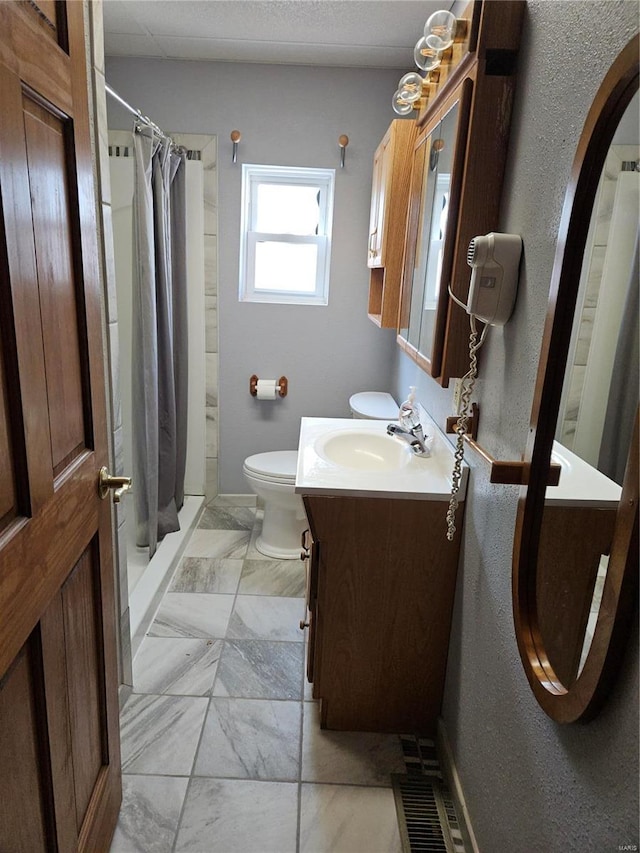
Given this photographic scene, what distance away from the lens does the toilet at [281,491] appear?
8.98 ft

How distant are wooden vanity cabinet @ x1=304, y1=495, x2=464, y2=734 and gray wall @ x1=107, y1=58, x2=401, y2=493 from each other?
5.71 feet

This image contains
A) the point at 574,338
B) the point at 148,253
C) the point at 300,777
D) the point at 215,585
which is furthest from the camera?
the point at 215,585

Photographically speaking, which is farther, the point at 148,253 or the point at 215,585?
the point at 215,585

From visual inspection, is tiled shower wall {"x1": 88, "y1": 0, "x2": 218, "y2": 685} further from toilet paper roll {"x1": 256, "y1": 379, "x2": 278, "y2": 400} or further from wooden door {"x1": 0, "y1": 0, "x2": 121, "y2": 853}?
toilet paper roll {"x1": 256, "y1": 379, "x2": 278, "y2": 400}

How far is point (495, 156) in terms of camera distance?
4.33 ft

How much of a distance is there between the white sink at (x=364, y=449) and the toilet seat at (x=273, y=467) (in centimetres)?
61

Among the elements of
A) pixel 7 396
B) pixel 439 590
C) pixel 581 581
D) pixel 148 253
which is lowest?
pixel 439 590

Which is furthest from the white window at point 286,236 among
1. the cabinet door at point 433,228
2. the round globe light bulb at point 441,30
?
the round globe light bulb at point 441,30

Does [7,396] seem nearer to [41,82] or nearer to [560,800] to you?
[41,82]

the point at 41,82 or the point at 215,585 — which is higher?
the point at 41,82

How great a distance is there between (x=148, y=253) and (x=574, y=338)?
196 centimetres

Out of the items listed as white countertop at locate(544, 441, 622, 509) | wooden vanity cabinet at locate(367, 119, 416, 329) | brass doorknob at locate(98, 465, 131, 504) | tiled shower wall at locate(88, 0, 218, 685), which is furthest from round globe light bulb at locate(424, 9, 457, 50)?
brass doorknob at locate(98, 465, 131, 504)

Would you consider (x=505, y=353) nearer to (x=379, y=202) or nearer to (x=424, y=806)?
(x=424, y=806)

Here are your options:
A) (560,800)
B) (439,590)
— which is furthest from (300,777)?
(560,800)
